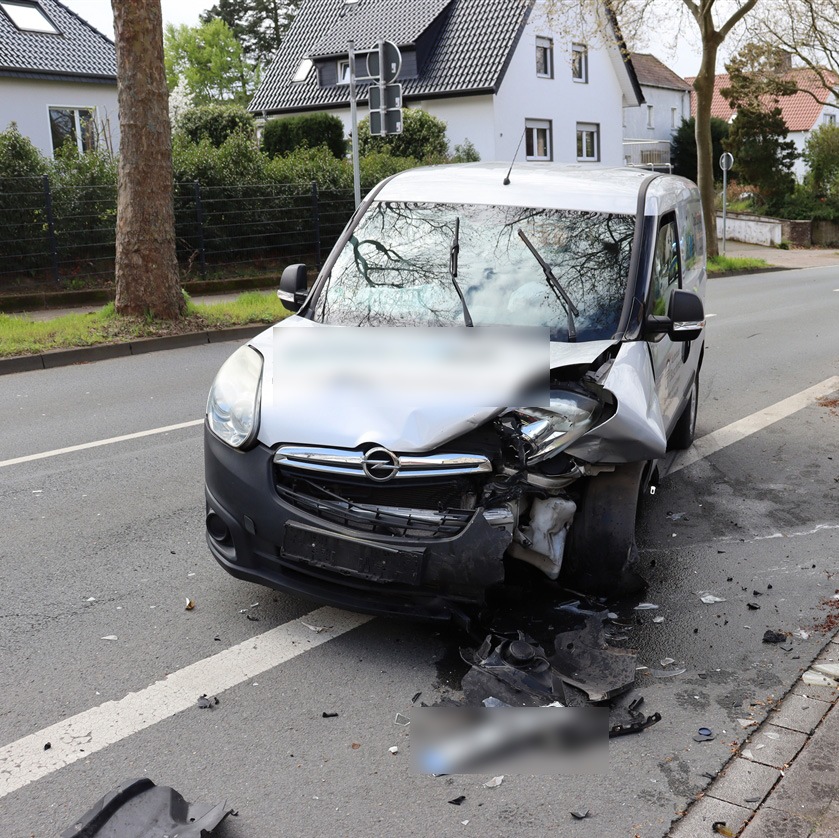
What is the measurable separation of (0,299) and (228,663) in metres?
13.8

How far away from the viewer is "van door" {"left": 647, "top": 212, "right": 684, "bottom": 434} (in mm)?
5266

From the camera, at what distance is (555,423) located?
4172 millimetres

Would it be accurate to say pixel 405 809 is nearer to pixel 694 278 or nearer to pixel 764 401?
pixel 694 278

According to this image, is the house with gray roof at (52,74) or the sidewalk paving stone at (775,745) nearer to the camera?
the sidewalk paving stone at (775,745)

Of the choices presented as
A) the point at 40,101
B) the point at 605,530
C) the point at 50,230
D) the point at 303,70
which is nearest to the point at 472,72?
the point at 303,70

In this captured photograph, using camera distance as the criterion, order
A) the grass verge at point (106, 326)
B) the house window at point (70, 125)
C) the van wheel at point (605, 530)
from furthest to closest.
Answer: the house window at point (70, 125) → the grass verge at point (106, 326) → the van wheel at point (605, 530)

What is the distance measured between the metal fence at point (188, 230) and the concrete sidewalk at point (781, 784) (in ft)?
51.3

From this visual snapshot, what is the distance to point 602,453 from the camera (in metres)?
4.19

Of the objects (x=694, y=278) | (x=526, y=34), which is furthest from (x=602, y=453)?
(x=526, y=34)

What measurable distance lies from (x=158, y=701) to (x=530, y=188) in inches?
130

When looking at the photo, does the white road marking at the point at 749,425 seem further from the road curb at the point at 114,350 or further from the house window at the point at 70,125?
the house window at the point at 70,125

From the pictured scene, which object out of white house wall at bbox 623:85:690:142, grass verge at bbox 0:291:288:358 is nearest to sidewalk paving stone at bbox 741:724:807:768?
grass verge at bbox 0:291:288:358

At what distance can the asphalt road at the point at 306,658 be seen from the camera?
3.16 meters

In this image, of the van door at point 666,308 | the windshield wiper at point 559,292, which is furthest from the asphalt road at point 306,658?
the windshield wiper at point 559,292
